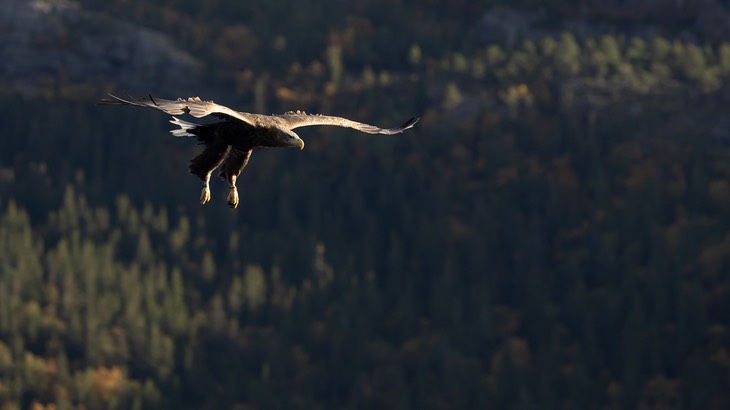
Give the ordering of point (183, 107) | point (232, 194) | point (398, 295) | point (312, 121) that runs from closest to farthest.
Result: 1. point (183, 107)
2. point (232, 194)
3. point (312, 121)
4. point (398, 295)

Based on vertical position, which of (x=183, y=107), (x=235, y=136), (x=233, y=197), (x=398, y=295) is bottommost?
(x=398, y=295)

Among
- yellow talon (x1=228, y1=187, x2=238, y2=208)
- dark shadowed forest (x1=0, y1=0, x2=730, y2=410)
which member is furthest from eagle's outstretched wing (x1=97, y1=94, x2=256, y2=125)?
dark shadowed forest (x1=0, y1=0, x2=730, y2=410)

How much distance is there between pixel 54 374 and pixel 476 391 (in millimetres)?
Result: 34384

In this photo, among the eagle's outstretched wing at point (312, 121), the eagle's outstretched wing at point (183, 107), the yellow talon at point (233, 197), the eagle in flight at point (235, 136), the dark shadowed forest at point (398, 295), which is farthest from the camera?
the dark shadowed forest at point (398, 295)

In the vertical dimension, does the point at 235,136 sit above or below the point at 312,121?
below

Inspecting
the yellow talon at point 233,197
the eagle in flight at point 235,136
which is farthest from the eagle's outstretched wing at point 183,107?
the yellow talon at point 233,197

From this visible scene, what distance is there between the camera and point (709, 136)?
193 metres

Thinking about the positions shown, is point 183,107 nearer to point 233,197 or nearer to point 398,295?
point 233,197

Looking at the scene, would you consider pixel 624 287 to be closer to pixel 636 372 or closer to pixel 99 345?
pixel 636 372

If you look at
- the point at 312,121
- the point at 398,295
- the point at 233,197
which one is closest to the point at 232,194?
the point at 233,197

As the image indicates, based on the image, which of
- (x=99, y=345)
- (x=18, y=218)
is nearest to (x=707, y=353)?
(x=99, y=345)

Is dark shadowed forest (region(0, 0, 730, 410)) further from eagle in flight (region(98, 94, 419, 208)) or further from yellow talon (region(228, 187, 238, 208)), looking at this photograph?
yellow talon (region(228, 187, 238, 208))

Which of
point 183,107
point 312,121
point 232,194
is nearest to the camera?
point 183,107

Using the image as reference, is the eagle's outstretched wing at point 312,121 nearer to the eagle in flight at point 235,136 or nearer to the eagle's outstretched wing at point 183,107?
the eagle in flight at point 235,136
